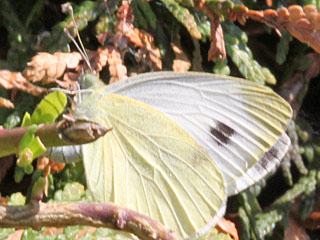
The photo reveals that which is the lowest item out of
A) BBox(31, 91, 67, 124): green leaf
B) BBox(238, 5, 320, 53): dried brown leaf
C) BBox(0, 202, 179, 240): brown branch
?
BBox(238, 5, 320, 53): dried brown leaf

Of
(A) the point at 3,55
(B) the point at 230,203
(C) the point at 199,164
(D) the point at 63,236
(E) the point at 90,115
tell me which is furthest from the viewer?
(B) the point at 230,203

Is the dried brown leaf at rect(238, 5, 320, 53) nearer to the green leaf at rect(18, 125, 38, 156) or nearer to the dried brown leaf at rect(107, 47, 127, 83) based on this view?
the dried brown leaf at rect(107, 47, 127, 83)

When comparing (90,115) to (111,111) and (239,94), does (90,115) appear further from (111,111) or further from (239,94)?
(239,94)

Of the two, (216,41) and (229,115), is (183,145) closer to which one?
(229,115)

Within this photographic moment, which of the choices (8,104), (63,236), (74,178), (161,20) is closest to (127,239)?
(63,236)

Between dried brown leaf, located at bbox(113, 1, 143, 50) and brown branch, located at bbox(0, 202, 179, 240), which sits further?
dried brown leaf, located at bbox(113, 1, 143, 50)

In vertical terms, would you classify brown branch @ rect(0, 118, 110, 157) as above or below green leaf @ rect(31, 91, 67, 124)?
above

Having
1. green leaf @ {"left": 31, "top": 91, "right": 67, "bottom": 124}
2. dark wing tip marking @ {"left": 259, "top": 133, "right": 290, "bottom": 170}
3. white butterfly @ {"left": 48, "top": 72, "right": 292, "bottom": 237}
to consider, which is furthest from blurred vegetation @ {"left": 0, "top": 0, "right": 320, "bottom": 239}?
green leaf @ {"left": 31, "top": 91, "right": 67, "bottom": 124}
